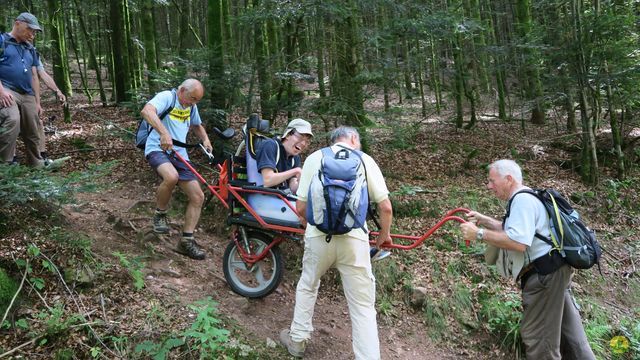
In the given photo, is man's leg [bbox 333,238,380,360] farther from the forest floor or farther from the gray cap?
the gray cap

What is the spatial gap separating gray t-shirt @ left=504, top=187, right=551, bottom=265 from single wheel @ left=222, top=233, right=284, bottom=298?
7.93ft

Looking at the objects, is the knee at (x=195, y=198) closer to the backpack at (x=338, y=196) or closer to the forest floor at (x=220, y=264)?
the forest floor at (x=220, y=264)

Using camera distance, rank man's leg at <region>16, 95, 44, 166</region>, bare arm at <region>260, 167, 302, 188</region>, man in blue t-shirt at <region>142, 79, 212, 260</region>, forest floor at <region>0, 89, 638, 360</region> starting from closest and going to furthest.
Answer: forest floor at <region>0, 89, 638, 360</region> < bare arm at <region>260, 167, 302, 188</region> < man in blue t-shirt at <region>142, 79, 212, 260</region> < man's leg at <region>16, 95, 44, 166</region>

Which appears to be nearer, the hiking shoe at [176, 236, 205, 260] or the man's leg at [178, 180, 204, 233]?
the man's leg at [178, 180, 204, 233]

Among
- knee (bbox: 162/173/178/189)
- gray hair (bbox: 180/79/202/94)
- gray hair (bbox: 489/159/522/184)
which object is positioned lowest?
gray hair (bbox: 489/159/522/184)

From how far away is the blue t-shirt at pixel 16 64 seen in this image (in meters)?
5.63

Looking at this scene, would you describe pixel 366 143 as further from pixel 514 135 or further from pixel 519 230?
pixel 514 135

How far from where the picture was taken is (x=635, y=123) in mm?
11227

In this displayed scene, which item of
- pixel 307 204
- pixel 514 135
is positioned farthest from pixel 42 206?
pixel 514 135

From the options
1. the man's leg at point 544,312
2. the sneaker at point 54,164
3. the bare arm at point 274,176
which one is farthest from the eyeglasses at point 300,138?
the man's leg at point 544,312

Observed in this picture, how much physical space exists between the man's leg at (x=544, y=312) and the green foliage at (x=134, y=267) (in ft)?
12.5

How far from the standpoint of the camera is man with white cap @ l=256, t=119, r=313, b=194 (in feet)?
15.3

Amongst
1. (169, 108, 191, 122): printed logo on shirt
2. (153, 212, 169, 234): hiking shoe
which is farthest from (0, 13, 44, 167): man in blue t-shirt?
(169, 108, 191, 122): printed logo on shirt

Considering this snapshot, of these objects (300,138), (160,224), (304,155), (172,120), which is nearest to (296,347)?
(300,138)
